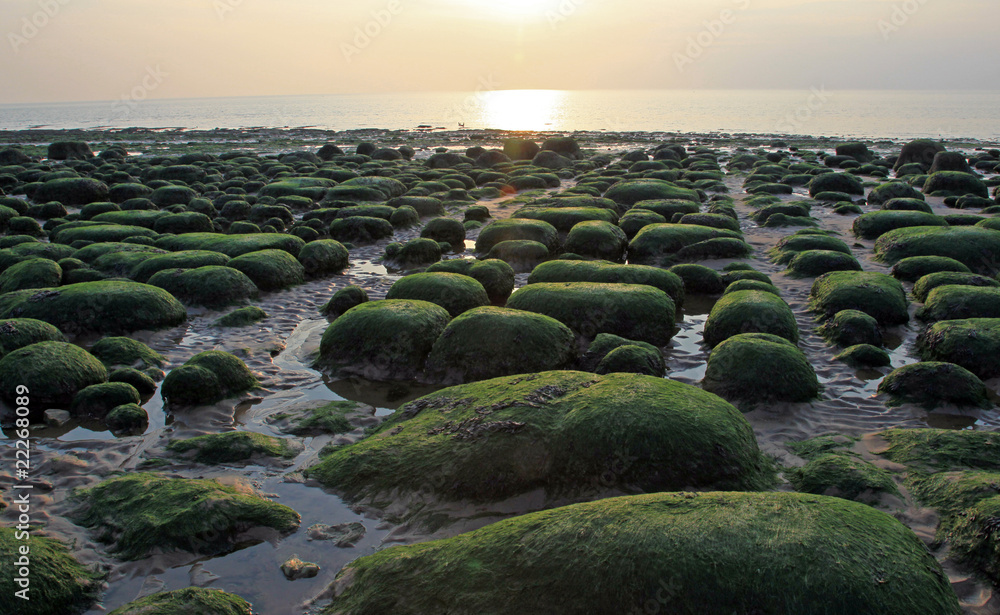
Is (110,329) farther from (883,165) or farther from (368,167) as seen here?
(883,165)

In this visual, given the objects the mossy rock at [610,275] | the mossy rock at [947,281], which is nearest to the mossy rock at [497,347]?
the mossy rock at [610,275]

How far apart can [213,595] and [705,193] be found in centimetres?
2602

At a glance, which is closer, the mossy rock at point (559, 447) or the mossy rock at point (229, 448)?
the mossy rock at point (559, 447)

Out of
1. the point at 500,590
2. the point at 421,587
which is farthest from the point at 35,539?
the point at 500,590

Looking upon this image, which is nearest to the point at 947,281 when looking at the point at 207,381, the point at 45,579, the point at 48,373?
the point at 207,381

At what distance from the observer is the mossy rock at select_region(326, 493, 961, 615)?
3705 mm

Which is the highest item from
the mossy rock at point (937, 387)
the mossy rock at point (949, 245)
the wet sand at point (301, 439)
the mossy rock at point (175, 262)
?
the mossy rock at point (949, 245)

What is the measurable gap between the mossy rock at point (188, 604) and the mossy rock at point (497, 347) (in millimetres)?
4517

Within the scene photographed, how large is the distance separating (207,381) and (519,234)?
982 centimetres

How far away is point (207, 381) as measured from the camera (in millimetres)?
7688

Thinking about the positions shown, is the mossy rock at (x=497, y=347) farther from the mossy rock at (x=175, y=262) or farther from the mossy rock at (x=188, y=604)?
the mossy rock at (x=175, y=262)

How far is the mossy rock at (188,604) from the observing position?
3908 mm

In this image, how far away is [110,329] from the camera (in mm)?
9859

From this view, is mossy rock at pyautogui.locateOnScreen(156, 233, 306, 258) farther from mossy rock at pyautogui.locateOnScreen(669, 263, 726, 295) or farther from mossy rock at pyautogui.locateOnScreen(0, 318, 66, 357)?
mossy rock at pyautogui.locateOnScreen(669, 263, 726, 295)
